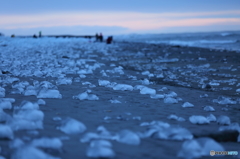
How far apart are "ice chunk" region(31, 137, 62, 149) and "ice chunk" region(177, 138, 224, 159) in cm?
73

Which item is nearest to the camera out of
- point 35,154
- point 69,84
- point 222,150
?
point 35,154

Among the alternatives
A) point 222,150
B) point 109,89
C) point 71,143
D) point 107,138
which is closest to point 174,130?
point 222,150

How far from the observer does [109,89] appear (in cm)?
439

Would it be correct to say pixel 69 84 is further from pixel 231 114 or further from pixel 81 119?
pixel 231 114

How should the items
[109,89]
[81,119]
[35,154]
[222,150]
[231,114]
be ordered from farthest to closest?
[109,89] < [231,114] < [81,119] < [222,150] < [35,154]

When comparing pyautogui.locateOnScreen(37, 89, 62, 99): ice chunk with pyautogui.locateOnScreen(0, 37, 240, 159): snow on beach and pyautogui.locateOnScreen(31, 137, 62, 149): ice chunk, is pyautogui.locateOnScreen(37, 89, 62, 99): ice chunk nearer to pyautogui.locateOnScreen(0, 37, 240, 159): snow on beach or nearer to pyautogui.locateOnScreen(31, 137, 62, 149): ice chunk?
pyautogui.locateOnScreen(0, 37, 240, 159): snow on beach

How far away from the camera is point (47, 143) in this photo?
1.82 metres

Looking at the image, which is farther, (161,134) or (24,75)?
(24,75)

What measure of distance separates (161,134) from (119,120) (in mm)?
559

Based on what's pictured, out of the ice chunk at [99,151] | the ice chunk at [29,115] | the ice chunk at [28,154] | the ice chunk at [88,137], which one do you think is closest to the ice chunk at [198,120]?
the ice chunk at [88,137]

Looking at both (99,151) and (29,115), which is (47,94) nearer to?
(29,115)

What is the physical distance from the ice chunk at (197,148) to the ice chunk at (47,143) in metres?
0.73

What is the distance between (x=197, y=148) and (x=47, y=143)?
0.92 m

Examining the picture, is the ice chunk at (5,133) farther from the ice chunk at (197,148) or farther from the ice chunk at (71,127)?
the ice chunk at (197,148)
